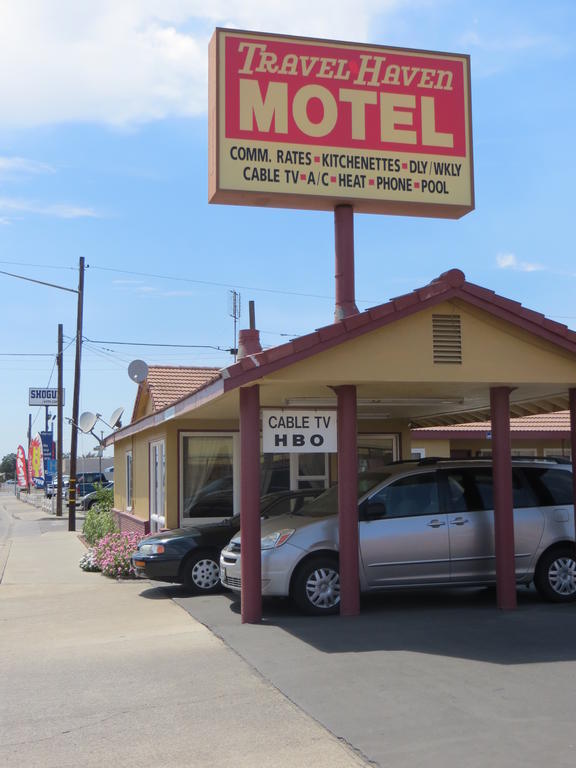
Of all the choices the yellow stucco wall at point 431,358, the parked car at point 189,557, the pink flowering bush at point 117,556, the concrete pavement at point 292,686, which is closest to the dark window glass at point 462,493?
the concrete pavement at point 292,686

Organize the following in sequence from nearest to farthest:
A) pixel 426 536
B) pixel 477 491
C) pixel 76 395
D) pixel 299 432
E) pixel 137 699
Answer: pixel 137 699 < pixel 299 432 < pixel 426 536 < pixel 477 491 < pixel 76 395

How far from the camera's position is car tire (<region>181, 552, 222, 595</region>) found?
500 inches

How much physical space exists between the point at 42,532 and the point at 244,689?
2395cm

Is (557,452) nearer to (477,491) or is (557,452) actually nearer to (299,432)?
(477,491)

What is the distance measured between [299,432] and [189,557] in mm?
3310

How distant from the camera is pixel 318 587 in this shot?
34.4 ft

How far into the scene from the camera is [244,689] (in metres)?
7.22

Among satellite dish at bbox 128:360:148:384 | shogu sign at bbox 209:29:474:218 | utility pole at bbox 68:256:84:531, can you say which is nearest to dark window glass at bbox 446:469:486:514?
shogu sign at bbox 209:29:474:218

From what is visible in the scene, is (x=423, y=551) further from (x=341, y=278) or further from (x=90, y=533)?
(x=90, y=533)

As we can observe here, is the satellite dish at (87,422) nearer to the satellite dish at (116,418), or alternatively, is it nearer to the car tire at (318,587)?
the satellite dish at (116,418)

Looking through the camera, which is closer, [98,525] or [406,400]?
[406,400]

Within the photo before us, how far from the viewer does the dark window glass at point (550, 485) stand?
1152cm

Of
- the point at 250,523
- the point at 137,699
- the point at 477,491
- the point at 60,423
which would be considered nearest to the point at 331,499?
the point at 477,491

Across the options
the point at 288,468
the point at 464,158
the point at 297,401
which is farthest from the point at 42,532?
the point at 464,158
